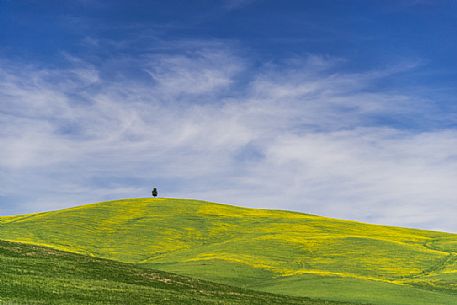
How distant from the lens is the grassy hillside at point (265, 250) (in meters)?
53.0

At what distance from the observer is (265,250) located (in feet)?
231

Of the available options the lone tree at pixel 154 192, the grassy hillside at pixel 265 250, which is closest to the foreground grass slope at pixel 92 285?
the grassy hillside at pixel 265 250

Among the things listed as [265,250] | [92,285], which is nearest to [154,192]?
[265,250]

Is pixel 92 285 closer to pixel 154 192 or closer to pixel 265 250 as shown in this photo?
pixel 265 250

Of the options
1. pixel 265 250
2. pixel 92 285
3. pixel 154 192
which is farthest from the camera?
pixel 154 192

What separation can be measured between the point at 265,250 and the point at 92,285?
37406 millimetres

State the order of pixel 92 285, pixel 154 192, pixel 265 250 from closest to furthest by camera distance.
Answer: pixel 92 285 → pixel 265 250 → pixel 154 192

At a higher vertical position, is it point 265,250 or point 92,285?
point 265,250

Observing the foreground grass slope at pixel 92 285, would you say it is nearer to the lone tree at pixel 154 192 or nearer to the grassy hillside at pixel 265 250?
the grassy hillside at pixel 265 250

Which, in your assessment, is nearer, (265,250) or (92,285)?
(92,285)

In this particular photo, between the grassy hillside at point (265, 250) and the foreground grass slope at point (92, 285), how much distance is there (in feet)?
31.3

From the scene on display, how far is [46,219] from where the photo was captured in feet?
290

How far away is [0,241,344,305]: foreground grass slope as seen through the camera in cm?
3095

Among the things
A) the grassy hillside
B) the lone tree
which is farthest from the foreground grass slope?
the lone tree
